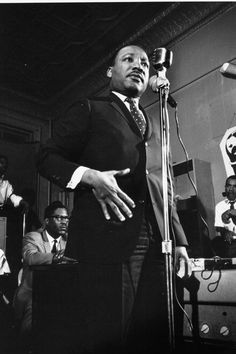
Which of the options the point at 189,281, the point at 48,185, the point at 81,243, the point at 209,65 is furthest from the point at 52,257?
the point at 48,185

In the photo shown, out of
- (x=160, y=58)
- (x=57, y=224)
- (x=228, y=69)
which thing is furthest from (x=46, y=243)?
(x=228, y=69)

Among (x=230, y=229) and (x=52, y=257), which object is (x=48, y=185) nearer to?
(x=52, y=257)

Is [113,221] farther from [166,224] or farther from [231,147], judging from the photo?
[231,147]

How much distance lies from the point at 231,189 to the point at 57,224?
1737 millimetres

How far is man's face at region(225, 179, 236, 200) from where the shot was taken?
120 inches

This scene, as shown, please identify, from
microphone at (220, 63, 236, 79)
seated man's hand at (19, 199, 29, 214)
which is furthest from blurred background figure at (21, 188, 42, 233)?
microphone at (220, 63, 236, 79)

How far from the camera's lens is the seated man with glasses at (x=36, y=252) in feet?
9.27

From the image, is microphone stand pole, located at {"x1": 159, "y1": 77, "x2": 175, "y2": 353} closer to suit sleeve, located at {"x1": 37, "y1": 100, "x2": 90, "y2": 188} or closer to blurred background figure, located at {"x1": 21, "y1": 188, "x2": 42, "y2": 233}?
suit sleeve, located at {"x1": 37, "y1": 100, "x2": 90, "y2": 188}

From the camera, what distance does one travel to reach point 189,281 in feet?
7.80

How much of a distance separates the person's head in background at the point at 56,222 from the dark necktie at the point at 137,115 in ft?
7.77

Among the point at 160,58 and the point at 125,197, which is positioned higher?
the point at 160,58

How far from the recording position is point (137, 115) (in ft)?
4.61

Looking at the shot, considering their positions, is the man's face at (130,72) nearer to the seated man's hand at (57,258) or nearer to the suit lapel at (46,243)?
the seated man's hand at (57,258)

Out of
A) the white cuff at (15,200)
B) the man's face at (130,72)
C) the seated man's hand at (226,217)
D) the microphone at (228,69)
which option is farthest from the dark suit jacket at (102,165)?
the white cuff at (15,200)
